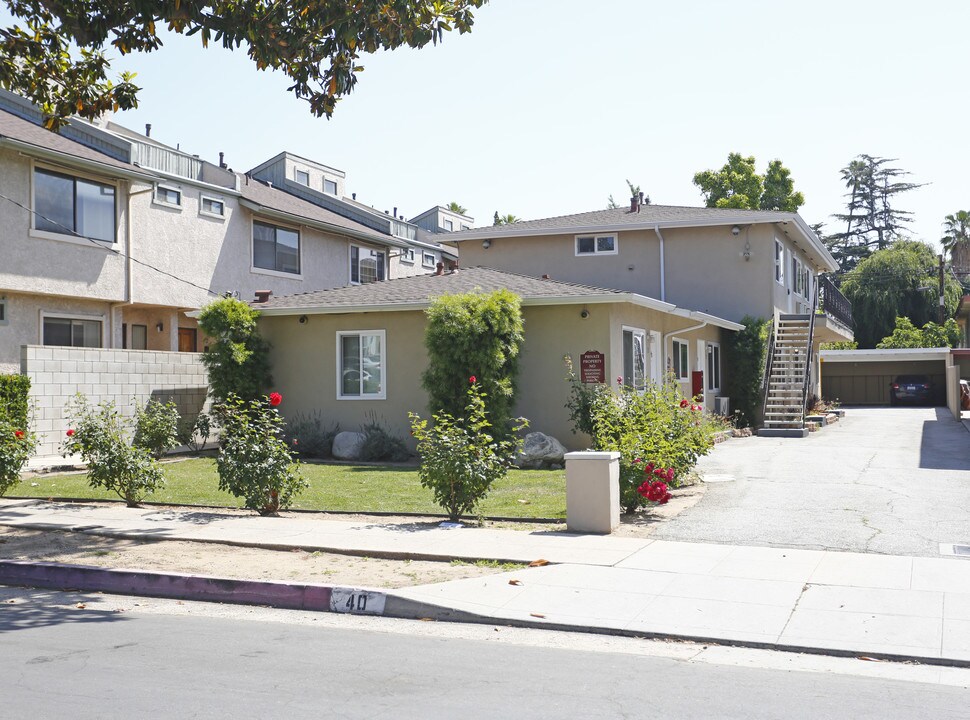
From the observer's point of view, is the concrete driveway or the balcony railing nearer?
the concrete driveway

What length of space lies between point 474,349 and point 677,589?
31.9 ft

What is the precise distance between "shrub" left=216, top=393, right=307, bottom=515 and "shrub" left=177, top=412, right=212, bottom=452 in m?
8.56

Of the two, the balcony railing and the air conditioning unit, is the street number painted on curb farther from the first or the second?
the balcony railing

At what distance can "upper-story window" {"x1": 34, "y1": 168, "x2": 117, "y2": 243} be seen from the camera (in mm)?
21297

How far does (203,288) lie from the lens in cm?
2631

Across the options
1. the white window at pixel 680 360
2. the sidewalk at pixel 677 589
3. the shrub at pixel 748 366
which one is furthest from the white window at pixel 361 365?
the shrub at pixel 748 366

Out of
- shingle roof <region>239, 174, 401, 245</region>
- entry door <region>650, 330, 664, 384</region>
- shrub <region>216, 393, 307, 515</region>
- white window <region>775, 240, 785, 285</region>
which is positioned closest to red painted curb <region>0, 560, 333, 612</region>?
shrub <region>216, 393, 307, 515</region>

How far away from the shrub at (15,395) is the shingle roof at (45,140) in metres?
6.28

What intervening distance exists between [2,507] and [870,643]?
1096cm

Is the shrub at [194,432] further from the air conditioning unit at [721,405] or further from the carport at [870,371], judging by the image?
the carport at [870,371]

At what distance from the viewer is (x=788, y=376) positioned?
26.7 m

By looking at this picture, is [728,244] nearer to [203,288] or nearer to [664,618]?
[203,288]

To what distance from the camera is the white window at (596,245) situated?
1112 inches

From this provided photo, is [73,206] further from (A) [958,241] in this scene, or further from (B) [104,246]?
(A) [958,241]
